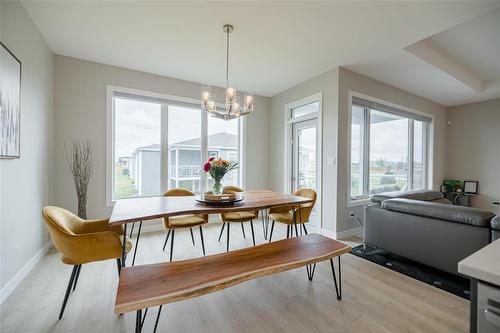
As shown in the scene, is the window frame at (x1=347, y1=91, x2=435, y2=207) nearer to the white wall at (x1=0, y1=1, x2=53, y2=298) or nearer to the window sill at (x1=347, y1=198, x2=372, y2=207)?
the window sill at (x1=347, y1=198, x2=372, y2=207)

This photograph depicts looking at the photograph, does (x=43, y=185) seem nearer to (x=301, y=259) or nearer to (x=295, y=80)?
(x=301, y=259)

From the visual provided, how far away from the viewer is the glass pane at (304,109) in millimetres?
4009

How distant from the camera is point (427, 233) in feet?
7.29

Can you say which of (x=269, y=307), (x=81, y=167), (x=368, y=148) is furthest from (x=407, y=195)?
(x=81, y=167)

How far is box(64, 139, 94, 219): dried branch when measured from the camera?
3.02 metres

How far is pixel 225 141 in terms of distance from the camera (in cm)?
466

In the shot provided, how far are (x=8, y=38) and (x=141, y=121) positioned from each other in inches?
76.0

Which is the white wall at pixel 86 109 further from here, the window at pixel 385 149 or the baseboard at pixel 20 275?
the window at pixel 385 149

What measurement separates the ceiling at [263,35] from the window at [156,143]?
628 millimetres

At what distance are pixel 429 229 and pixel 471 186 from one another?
4.65m

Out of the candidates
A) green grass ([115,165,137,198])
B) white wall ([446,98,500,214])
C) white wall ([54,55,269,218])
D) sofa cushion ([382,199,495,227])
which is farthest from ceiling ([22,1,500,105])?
sofa cushion ([382,199,495,227])

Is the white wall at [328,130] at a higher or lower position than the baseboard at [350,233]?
higher

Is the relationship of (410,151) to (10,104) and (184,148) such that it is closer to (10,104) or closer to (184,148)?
(184,148)

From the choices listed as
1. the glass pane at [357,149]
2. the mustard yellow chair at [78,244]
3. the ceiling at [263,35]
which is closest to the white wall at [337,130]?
the ceiling at [263,35]
